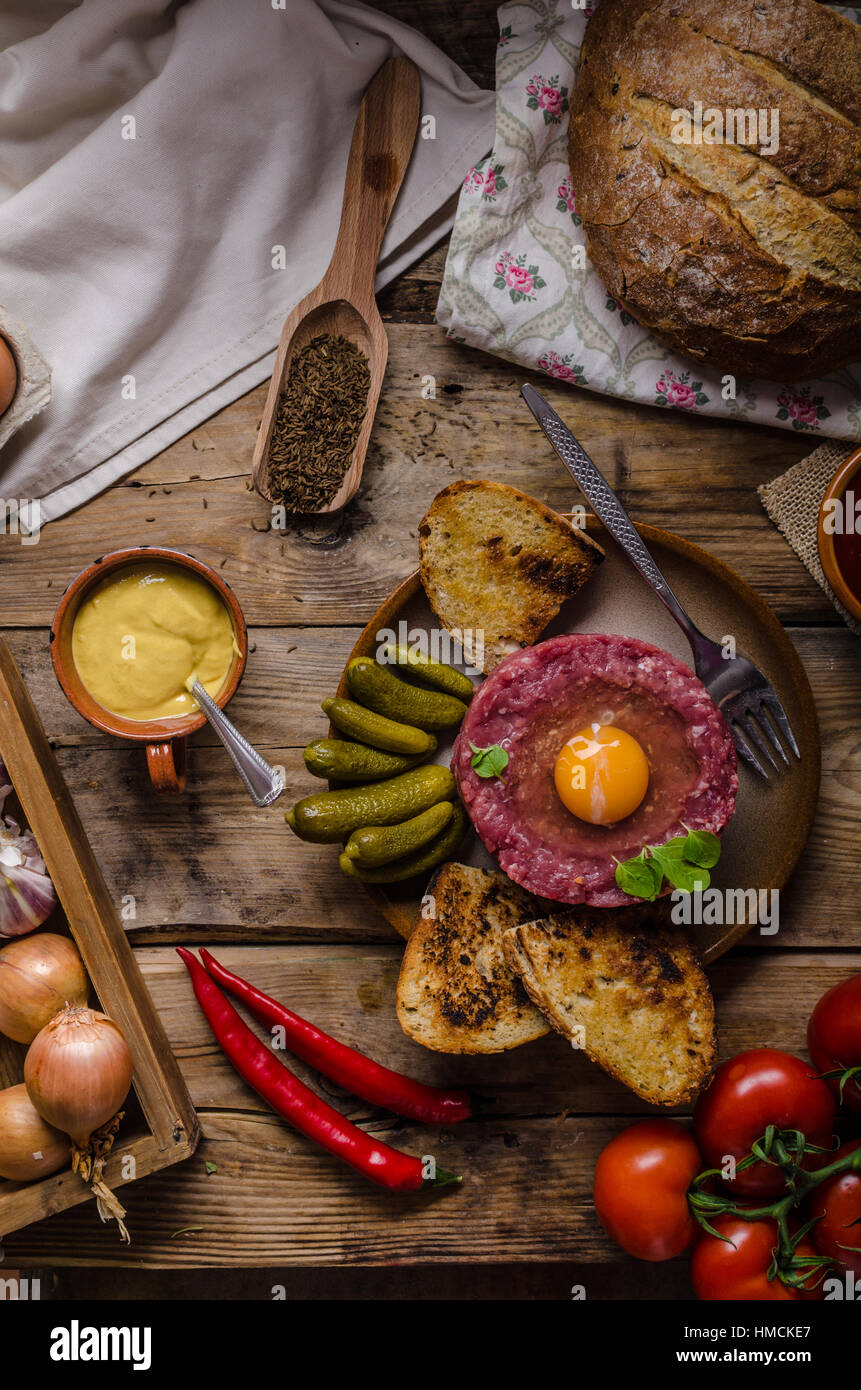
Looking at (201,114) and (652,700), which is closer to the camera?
(652,700)

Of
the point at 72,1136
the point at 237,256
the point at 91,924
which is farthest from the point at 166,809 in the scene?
the point at 237,256

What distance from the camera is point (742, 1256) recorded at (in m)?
2.60

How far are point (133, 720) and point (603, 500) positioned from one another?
1.47 metres

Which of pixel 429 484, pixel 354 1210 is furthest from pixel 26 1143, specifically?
pixel 429 484

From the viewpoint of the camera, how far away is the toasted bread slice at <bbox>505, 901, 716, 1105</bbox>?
8.60 feet

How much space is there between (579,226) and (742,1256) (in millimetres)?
2949

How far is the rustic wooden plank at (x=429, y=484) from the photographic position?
2.96 meters

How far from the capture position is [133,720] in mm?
2732

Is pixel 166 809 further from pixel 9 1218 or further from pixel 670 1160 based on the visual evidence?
pixel 670 1160

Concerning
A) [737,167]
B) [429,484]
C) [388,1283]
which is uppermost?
[737,167]

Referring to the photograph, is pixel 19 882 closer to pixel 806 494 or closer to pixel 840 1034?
pixel 840 1034

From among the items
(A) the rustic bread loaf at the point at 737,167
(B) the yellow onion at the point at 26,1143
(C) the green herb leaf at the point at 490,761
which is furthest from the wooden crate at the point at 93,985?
(A) the rustic bread loaf at the point at 737,167

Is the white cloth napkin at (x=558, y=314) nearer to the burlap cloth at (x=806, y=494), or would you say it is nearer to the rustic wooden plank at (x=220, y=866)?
the burlap cloth at (x=806, y=494)

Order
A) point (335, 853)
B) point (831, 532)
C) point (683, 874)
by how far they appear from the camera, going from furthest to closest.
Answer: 1. point (335, 853)
2. point (831, 532)
3. point (683, 874)
